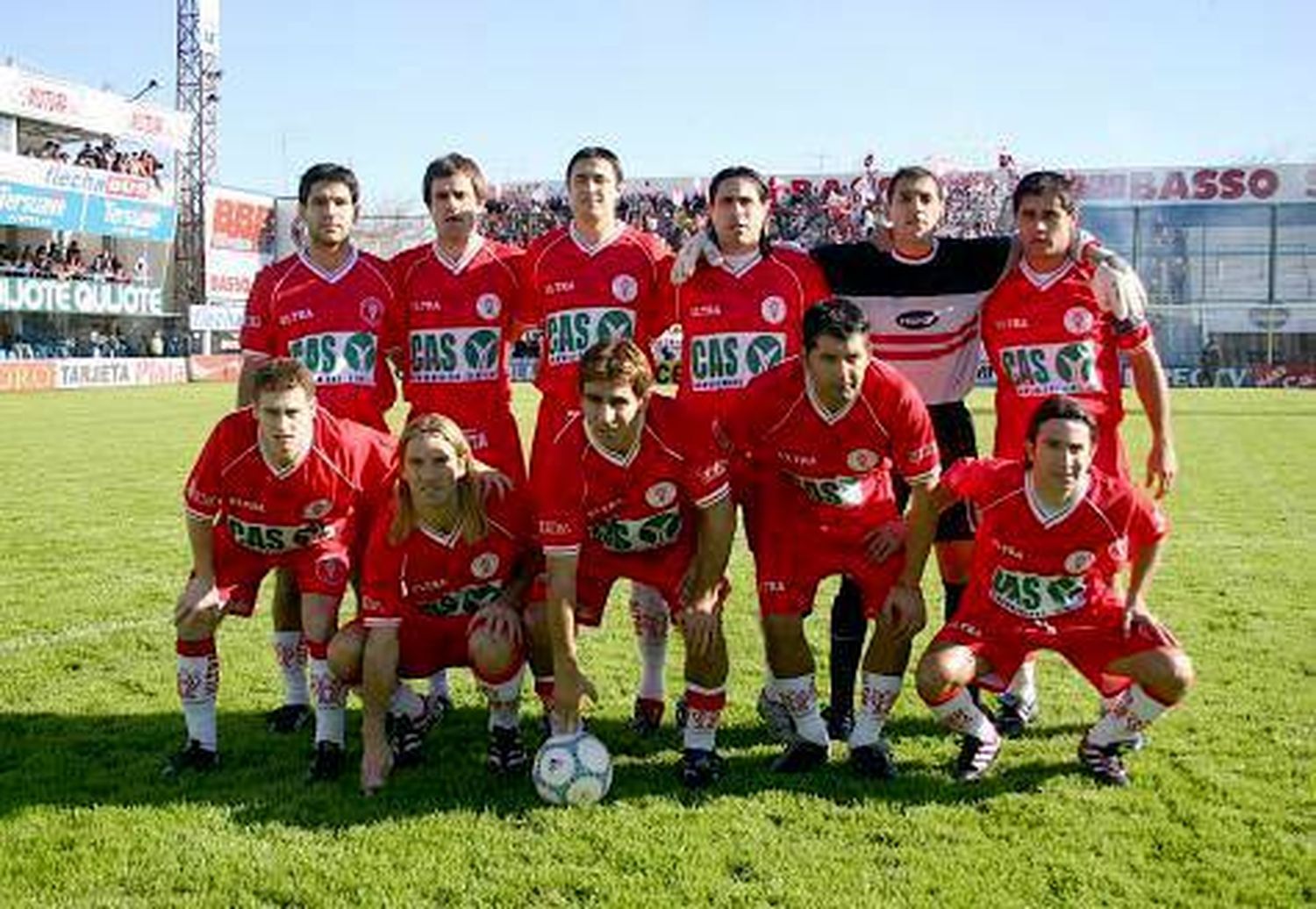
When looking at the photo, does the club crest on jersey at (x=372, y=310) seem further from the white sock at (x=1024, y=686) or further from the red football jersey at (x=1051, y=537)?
the white sock at (x=1024, y=686)

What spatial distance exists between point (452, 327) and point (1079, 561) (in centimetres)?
271

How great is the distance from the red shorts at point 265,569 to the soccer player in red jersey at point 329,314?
1.46 ft

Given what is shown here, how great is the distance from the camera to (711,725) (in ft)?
14.6

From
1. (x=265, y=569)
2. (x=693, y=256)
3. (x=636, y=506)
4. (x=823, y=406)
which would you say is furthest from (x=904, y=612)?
(x=265, y=569)

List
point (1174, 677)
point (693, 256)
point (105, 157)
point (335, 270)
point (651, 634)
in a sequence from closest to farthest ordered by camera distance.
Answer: point (1174, 677) < point (693, 256) < point (651, 634) < point (335, 270) < point (105, 157)

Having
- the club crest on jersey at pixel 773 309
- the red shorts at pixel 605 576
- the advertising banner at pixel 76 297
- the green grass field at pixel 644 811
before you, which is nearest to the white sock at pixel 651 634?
the green grass field at pixel 644 811

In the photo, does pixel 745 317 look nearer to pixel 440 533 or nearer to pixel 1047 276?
pixel 1047 276

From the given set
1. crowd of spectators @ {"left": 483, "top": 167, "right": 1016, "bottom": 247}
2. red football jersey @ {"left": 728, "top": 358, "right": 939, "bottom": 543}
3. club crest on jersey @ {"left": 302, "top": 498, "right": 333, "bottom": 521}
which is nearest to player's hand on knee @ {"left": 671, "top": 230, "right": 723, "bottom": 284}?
red football jersey @ {"left": 728, "top": 358, "right": 939, "bottom": 543}

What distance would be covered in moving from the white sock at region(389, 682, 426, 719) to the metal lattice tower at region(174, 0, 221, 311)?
138 feet

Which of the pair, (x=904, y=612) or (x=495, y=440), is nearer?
(x=904, y=612)

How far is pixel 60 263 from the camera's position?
123ft

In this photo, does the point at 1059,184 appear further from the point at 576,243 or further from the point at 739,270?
the point at 576,243

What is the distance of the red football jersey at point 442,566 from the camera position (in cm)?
447

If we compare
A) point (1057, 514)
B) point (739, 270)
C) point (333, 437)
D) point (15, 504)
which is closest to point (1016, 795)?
point (1057, 514)
